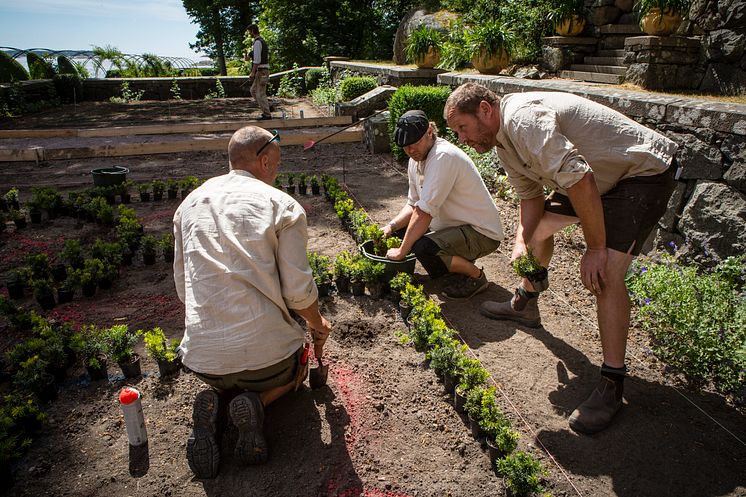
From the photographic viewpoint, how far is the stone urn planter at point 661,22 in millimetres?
5684

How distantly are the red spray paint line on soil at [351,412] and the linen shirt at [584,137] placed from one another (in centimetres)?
173

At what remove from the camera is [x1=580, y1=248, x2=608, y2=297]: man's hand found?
2.74 metres

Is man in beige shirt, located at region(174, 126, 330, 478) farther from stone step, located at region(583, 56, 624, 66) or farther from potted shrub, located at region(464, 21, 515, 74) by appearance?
stone step, located at region(583, 56, 624, 66)

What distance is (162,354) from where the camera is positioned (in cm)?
322

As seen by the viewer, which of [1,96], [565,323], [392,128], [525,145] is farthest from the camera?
[1,96]

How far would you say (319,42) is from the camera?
66.7ft

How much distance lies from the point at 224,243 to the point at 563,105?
1978 millimetres

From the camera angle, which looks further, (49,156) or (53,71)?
(53,71)

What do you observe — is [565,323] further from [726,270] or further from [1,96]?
[1,96]

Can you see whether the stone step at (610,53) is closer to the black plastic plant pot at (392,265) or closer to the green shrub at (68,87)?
the black plastic plant pot at (392,265)

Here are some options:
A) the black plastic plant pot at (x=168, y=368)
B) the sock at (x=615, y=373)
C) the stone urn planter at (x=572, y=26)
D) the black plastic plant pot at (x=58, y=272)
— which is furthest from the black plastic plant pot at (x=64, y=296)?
the stone urn planter at (x=572, y=26)

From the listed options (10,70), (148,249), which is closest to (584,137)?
(148,249)

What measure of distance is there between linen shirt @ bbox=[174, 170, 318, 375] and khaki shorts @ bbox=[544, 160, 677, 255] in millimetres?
1718

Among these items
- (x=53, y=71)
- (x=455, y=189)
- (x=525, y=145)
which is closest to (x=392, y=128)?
(x=455, y=189)
